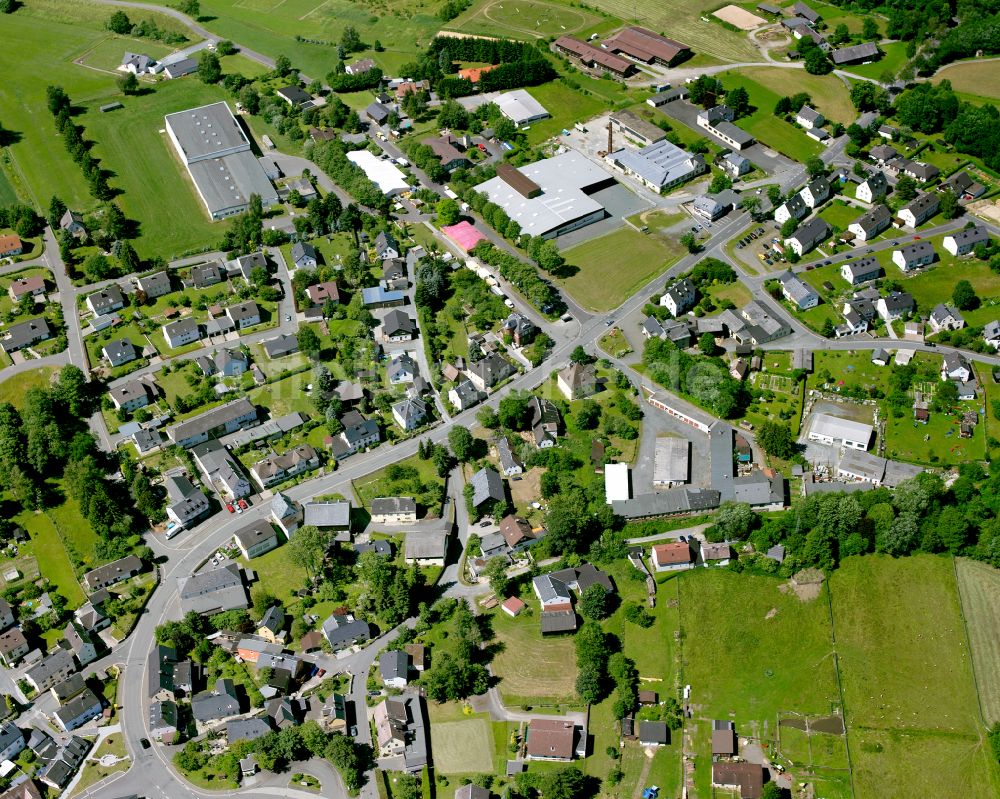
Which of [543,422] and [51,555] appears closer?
[51,555]

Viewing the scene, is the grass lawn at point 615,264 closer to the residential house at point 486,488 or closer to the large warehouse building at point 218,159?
the residential house at point 486,488

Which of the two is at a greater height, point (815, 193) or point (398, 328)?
point (815, 193)

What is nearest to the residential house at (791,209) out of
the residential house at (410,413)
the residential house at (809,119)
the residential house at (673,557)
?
the residential house at (809,119)

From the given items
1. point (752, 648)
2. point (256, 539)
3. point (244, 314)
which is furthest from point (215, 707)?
point (244, 314)

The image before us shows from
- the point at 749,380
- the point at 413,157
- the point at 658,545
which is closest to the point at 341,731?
the point at 658,545

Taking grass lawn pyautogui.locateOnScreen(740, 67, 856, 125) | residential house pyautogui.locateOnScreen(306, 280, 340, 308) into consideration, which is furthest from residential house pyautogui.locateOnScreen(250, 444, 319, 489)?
grass lawn pyautogui.locateOnScreen(740, 67, 856, 125)

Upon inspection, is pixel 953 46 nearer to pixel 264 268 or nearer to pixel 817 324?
pixel 817 324

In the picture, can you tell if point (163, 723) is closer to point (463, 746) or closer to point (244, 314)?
point (463, 746)

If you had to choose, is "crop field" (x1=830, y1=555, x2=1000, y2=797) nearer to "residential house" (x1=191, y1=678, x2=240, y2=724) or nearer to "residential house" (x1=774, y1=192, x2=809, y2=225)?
"residential house" (x1=191, y1=678, x2=240, y2=724)
